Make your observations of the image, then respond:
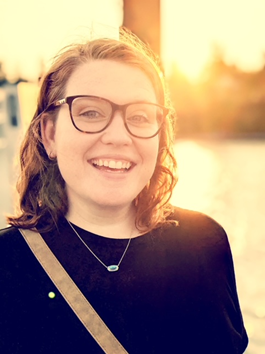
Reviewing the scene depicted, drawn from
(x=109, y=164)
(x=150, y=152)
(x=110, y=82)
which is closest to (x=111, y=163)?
(x=109, y=164)

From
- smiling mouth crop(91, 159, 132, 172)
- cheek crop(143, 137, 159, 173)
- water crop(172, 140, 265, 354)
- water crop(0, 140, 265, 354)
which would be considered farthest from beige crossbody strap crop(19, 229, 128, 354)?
water crop(172, 140, 265, 354)

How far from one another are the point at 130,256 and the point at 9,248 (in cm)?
36

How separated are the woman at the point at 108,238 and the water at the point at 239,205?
145 cm

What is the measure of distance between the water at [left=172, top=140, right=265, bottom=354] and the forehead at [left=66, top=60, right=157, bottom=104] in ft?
7.85

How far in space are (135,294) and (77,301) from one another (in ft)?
0.58

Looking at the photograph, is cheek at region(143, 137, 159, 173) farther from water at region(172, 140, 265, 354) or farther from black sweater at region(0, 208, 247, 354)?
water at region(172, 140, 265, 354)

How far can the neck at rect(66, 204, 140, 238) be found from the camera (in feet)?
4.15

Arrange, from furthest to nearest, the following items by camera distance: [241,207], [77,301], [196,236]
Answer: [241,207] → [196,236] → [77,301]

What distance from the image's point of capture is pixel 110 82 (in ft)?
3.86

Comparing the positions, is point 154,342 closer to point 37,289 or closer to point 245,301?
point 37,289

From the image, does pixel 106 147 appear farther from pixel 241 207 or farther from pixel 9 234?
pixel 241 207


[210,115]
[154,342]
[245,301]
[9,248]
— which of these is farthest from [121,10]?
[210,115]

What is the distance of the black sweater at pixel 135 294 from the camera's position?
3.67ft

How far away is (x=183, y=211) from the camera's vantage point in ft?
4.85
